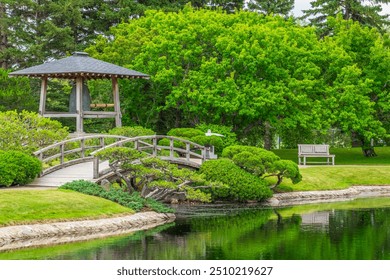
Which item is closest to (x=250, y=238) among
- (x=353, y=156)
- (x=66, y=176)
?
(x=66, y=176)

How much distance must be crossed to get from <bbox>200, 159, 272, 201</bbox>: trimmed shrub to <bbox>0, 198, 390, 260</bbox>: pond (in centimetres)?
108

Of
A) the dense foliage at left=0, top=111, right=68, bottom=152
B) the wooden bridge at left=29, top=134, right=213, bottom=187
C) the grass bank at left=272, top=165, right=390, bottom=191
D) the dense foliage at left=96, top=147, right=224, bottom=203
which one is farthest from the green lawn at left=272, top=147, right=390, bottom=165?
the dense foliage at left=96, top=147, right=224, bottom=203

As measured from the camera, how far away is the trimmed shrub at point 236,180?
29.0m

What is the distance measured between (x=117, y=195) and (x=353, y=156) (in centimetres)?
2538

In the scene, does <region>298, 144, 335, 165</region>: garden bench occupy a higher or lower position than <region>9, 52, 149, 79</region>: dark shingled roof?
lower

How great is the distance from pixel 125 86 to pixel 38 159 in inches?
638

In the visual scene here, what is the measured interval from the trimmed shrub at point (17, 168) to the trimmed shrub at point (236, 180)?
6729 millimetres

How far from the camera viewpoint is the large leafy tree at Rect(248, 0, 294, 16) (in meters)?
58.4

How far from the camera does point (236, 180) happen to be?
29.0 meters

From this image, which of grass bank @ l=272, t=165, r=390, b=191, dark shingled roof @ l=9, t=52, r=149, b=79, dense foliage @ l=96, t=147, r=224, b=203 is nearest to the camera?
dense foliage @ l=96, t=147, r=224, b=203

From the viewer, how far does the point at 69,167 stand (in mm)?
28266

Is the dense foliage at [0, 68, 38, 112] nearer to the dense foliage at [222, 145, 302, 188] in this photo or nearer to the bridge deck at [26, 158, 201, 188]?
the bridge deck at [26, 158, 201, 188]

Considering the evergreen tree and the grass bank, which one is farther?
the evergreen tree
